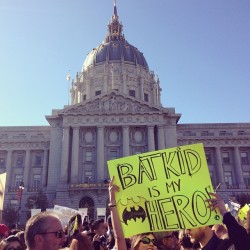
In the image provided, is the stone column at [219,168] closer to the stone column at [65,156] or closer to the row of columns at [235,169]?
the row of columns at [235,169]

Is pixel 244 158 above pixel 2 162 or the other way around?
above

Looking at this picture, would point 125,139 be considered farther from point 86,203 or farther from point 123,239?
point 123,239

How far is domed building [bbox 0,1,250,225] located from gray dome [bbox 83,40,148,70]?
29144mm

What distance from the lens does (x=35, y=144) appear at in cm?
6075

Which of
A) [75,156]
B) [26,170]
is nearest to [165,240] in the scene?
[75,156]

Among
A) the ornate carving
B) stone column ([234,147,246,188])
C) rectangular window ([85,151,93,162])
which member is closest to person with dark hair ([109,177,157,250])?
rectangular window ([85,151,93,162])

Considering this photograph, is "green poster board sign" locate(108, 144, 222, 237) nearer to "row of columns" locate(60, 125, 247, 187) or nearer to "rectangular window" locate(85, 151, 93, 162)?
"row of columns" locate(60, 125, 247, 187)

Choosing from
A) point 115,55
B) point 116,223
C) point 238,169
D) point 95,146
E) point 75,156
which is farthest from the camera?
point 115,55

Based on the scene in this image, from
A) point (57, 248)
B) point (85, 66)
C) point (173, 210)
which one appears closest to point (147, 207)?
point (173, 210)

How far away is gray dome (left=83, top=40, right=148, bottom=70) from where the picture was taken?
280ft

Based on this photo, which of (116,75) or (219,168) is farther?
(116,75)

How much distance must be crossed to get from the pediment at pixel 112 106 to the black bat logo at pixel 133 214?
51.2 metres

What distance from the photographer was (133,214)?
5414 millimetres

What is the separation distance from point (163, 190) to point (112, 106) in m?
52.3
